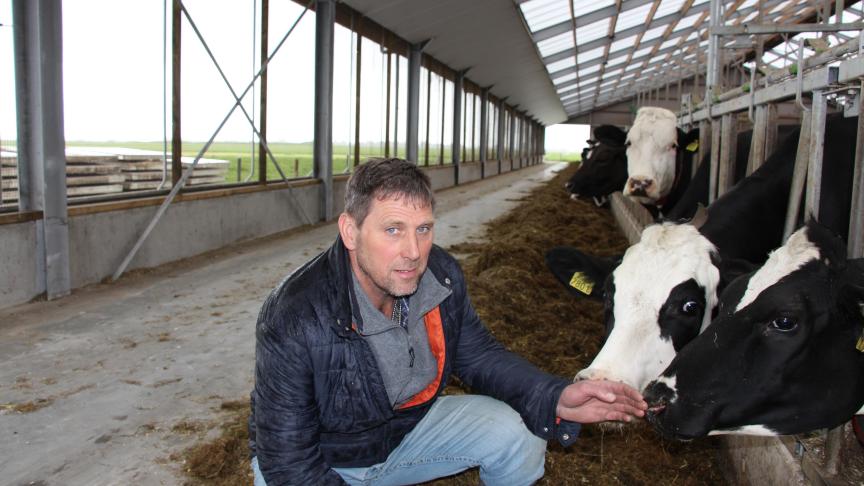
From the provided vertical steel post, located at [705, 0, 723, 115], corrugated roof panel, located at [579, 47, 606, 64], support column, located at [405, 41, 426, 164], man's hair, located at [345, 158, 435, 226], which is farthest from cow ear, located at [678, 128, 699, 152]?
corrugated roof panel, located at [579, 47, 606, 64]

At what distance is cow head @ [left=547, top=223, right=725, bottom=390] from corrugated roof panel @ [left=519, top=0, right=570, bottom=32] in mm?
11888

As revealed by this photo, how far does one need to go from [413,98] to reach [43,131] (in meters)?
12.0

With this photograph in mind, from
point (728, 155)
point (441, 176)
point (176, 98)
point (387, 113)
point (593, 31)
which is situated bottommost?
point (441, 176)

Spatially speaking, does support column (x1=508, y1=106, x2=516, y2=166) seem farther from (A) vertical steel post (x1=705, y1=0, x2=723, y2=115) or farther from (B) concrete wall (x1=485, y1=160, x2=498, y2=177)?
(A) vertical steel post (x1=705, y1=0, x2=723, y2=115)

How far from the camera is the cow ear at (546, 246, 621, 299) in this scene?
3.82 m

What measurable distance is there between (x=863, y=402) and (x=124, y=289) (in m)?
5.90

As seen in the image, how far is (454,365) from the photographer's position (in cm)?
276

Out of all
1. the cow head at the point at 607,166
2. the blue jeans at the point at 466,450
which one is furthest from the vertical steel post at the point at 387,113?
the blue jeans at the point at 466,450

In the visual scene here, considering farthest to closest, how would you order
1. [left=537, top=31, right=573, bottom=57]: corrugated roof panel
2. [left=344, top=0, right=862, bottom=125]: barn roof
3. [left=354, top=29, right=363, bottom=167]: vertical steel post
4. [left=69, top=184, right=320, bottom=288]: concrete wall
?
[left=537, top=31, right=573, bottom=57]: corrugated roof panel → [left=344, top=0, right=862, bottom=125]: barn roof → [left=354, top=29, right=363, bottom=167]: vertical steel post → [left=69, top=184, right=320, bottom=288]: concrete wall

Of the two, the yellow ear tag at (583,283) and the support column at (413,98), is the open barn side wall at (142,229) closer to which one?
the yellow ear tag at (583,283)

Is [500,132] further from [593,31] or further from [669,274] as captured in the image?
[669,274]

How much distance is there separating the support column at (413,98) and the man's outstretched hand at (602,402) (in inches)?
586

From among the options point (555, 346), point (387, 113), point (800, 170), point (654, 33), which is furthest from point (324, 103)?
point (654, 33)

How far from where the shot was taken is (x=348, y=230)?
2293mm
